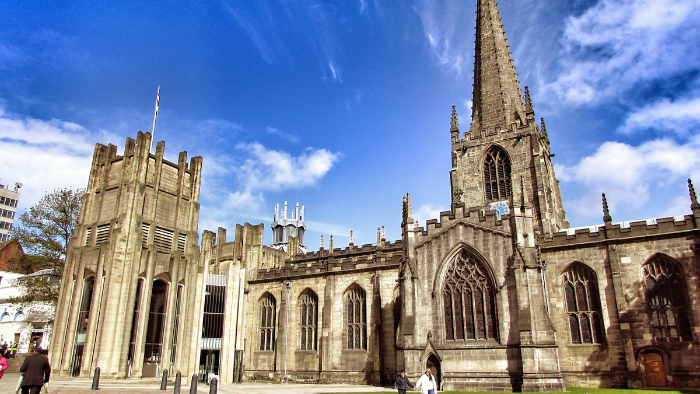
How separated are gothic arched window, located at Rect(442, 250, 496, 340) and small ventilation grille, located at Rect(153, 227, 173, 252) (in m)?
20.0

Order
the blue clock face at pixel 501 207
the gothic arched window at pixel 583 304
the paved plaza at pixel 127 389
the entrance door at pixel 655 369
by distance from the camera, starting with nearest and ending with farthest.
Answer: the paved plaza at pixel 127 389 → the entrance door at pixel 655 369 → the gothic arched window at pixel 583 304 → the blue clock face at pixel 501 207

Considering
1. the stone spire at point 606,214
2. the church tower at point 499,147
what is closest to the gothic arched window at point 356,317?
the church tower at point 499,147

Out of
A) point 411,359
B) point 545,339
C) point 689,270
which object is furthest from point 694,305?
point 411,359

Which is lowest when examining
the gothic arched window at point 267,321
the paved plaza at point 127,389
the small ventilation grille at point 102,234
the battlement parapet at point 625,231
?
the paved plaza at point 127,389

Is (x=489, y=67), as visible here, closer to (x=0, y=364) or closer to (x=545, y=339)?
(x=545, y=339)

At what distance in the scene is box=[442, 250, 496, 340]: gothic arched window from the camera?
89.1ft

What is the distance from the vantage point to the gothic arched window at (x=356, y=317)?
34.1 metres

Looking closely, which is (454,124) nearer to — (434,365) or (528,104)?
(528,104)

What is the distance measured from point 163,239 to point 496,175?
28.0 metres

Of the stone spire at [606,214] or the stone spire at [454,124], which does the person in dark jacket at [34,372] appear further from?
the stone spire at [454,124]

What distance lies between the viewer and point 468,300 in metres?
27.9

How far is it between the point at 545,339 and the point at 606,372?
18.1 ft

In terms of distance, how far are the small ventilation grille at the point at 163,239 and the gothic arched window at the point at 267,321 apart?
9.03 m

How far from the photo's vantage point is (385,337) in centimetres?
3278
